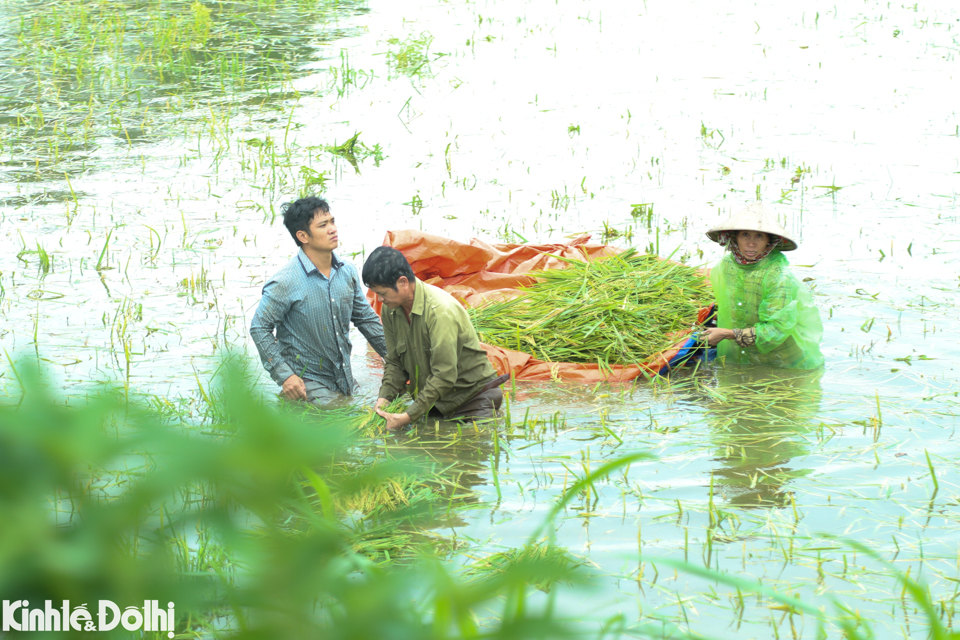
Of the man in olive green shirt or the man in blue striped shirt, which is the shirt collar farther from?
the man in blue striped shirt

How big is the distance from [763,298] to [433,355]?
1662 mm

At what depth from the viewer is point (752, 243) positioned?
432 cm

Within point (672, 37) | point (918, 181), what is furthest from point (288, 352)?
point (672, 37)

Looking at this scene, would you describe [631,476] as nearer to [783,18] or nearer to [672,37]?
[672,37]

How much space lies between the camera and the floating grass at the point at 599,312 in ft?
14.9

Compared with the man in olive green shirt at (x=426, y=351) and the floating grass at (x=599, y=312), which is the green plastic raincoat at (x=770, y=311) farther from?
the man in olive green shirt at (x=426, y=351)

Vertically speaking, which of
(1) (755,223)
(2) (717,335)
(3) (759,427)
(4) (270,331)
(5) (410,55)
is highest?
(5) (410,55)

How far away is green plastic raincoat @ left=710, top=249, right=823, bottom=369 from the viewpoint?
421cm

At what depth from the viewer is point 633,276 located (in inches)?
196

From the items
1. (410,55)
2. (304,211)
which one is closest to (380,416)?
(304,211)

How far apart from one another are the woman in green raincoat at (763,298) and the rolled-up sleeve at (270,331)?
2.03 m

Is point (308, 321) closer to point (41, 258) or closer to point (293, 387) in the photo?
point (293, 387)

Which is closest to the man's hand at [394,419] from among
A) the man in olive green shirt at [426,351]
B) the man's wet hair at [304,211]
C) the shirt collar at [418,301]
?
the man in olive green shirt at [426,351]

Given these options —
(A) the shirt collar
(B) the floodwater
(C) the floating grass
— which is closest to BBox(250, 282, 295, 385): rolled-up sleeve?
(B) the floodwater
